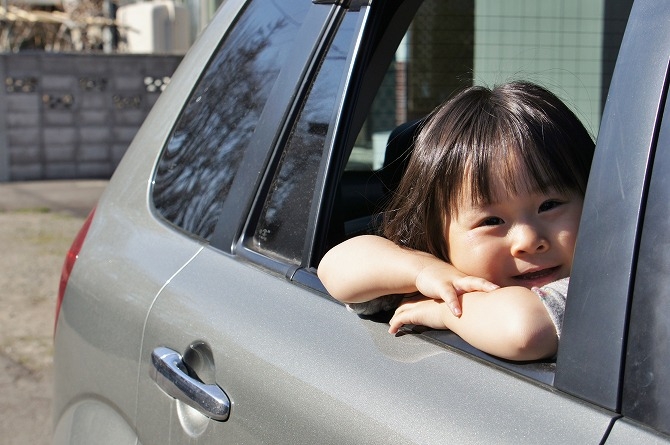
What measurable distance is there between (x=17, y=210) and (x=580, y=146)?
309 inches

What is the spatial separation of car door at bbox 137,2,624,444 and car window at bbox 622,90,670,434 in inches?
2.0

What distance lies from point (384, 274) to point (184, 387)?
1.42 feet

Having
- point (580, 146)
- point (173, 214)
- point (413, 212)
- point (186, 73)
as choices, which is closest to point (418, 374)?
point (413, 212)

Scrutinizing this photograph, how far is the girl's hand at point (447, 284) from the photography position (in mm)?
1341

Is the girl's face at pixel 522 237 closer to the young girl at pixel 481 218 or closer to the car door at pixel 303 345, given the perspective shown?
the young girl at pixel 481 218

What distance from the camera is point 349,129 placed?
1.76m

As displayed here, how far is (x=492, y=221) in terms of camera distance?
1433mm

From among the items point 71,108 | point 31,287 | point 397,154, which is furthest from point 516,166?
point 71,108

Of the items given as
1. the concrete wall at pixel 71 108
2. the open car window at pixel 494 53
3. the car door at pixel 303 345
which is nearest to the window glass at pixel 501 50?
the open car window at pixel 494 53

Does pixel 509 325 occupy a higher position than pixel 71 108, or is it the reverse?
pixel 509 325

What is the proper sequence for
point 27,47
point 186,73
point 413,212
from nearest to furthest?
point 413,212, point 186,73, point 27,47

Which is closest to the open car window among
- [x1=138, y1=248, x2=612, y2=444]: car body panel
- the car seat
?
the car seat

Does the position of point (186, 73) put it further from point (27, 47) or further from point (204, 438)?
point (27, 47)

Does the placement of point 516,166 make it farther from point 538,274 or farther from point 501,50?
point 501,50
